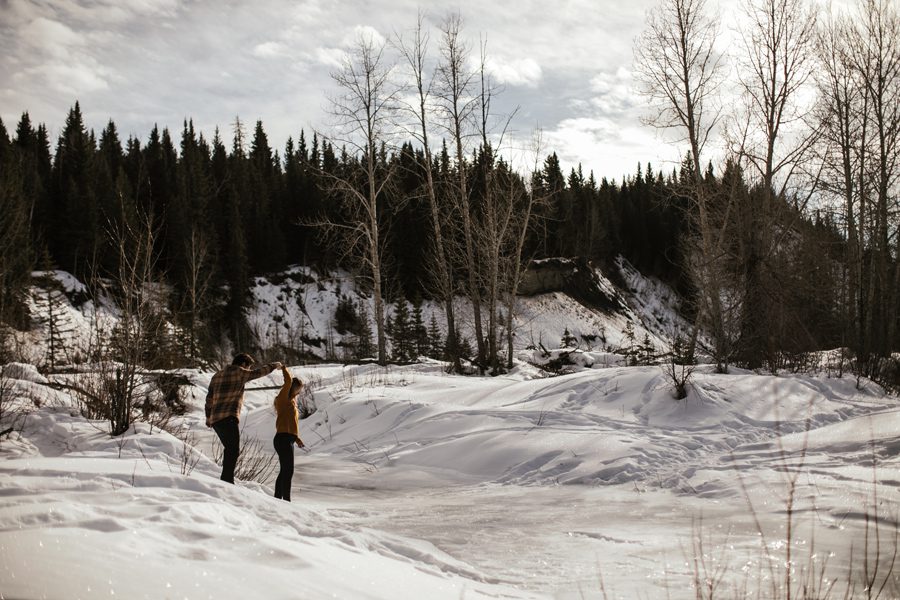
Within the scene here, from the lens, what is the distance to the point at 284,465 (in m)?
6.50

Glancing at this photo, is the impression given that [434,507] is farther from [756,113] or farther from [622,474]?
[756,113]

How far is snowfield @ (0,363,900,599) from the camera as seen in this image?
2830mm

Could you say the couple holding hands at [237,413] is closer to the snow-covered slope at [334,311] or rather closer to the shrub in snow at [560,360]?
the shrub in snow at [560,360]

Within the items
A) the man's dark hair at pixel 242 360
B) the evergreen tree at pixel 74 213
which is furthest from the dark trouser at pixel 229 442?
the evergreen tree at pixel 74 213

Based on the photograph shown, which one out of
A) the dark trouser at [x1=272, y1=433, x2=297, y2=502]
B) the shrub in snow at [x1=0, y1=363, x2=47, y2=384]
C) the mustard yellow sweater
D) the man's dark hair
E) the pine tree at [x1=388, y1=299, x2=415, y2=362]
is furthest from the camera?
the pine tree at [x1=388, y1=299, x2=415, y2=362]

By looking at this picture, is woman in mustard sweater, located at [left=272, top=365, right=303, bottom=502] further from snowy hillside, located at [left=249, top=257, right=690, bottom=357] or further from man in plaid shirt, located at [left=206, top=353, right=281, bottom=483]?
snowy hillside, located at [left=249, top=257, right=690, bottom=357]

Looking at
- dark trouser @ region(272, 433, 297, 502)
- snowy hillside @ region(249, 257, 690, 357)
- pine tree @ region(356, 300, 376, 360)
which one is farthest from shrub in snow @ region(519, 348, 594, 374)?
pine tree @ region(356, 300, 376, 360)

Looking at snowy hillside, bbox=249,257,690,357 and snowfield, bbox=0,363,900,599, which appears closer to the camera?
snowfield, bbox=0,363,900,599

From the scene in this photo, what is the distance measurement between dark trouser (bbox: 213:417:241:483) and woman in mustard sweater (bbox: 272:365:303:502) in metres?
0.46

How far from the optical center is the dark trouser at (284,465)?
643cm

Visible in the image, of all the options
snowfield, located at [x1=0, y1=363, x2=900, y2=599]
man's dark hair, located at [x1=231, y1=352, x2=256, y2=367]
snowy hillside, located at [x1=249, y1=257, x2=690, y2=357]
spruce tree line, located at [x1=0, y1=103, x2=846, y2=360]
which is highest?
spruce tree line, located at [x1=0, y1=103, x2=846, y2=360]

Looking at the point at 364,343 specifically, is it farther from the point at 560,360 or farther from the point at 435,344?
the point at 560,360

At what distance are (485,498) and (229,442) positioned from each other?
10.2 feet

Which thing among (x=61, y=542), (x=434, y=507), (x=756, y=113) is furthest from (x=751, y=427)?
(x=756, y=113)
